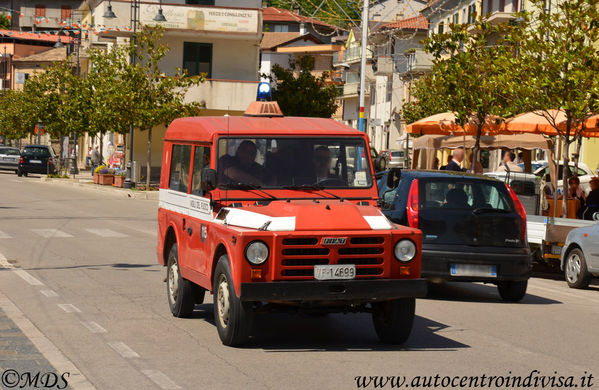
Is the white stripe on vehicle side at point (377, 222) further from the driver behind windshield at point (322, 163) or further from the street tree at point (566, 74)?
the street tree at point (566, 74)

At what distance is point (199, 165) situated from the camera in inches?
438

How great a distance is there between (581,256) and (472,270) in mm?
3952

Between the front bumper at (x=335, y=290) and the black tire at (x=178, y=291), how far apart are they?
89.6 inches

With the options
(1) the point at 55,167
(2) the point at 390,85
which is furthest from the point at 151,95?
(2) the point at 390,85

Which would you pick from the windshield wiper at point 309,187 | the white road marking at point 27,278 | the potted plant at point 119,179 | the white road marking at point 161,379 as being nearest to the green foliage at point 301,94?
the potted plant at point 119,179

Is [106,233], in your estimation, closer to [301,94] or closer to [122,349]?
[122,349]

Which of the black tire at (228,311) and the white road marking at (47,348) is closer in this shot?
the white road marking at (47,348)

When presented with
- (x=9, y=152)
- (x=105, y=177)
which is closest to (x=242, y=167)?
(x=105, y=177)

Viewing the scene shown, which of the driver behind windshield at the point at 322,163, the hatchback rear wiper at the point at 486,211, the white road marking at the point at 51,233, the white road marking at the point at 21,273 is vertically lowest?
the white road marking at the point at 51,233

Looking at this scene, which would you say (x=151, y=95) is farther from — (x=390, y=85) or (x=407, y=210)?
(x=390, y=85)

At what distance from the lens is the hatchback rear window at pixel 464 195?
1440 cm

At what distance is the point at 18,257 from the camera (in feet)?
59.2

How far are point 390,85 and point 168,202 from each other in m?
86.6

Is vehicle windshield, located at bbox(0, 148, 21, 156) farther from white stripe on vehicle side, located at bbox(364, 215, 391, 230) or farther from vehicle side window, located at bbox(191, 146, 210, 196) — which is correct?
white stripe on vehicle side, located at bbox(364, 215, 391, 230)
